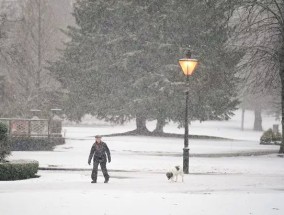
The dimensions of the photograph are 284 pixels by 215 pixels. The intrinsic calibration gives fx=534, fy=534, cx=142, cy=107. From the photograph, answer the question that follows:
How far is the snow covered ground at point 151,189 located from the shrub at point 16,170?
0.68 m

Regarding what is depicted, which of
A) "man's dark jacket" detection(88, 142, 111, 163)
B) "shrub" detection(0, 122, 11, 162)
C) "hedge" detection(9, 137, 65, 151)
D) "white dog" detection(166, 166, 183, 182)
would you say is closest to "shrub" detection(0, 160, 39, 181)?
"shrub" detection(0, 122, 11, 162)

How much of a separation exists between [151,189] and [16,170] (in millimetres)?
5473

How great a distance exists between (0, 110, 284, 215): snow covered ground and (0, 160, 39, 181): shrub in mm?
677

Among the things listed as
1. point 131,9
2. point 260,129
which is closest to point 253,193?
point 131,9

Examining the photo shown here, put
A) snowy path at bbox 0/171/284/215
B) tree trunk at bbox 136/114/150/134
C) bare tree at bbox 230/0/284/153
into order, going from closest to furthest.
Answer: snowy path at bbox 0/171/284/215 → bare tree at bbox 230/0/284/153 → tree trunk at bbox 136/114/150/134

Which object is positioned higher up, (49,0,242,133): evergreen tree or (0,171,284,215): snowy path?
(49,0,242,133): evergreen tree

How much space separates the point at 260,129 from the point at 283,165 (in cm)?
5785

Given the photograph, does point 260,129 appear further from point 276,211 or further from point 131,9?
point 276,211

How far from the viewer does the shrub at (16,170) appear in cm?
1855

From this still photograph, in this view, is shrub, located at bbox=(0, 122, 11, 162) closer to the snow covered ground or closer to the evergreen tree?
the snow covered ground

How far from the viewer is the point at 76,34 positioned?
5012 cm

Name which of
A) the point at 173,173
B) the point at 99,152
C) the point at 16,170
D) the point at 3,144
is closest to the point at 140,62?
the point at 3,144

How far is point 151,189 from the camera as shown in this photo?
15.8 meters

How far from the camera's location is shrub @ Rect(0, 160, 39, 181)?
18547 mm
